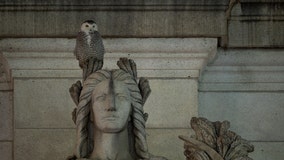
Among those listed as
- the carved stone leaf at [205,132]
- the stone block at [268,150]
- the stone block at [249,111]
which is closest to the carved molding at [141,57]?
the stone block at [249,111]

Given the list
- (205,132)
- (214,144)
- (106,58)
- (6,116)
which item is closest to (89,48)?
(205,132)

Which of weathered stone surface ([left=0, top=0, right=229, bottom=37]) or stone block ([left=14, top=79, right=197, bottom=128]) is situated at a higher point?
weathered stone surface ([left=0, top=0, right=229, bottom=37])

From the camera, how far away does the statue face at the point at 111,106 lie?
15.3 meters

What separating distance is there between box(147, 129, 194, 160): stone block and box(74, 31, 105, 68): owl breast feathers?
165 centimetres

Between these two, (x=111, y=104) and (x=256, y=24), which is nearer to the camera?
(x=111, y=104)

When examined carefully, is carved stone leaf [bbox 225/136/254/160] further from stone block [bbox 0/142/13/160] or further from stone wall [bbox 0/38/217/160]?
stone block [bbox 0/142/13/160]

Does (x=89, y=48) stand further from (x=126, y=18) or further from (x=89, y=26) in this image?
(x=126, y=18)

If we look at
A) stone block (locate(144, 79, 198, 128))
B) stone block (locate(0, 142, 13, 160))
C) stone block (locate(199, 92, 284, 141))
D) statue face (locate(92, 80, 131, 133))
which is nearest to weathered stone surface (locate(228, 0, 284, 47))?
stone block (locate(199, 92, 284, 141))

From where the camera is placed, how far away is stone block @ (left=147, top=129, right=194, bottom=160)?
1747cm

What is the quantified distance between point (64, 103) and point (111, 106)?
234 centimetres

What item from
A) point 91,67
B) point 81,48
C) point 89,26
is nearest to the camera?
point 91,67

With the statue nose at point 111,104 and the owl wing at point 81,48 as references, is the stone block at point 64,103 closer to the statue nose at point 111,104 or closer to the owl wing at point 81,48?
the owl wing at point 81,48

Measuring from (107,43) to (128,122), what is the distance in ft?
7.18

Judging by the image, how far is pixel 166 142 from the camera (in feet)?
57.4
